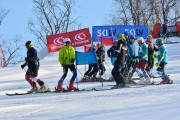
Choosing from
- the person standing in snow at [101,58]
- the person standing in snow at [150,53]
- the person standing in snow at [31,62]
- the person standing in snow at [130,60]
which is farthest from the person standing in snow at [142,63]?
the person standing in snow at [31,62]

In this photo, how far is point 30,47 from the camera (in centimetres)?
1446

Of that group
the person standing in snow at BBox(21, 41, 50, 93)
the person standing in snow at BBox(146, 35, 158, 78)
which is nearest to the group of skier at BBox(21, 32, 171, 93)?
the person standing in snow at BBox(21, 41, 50, 93)

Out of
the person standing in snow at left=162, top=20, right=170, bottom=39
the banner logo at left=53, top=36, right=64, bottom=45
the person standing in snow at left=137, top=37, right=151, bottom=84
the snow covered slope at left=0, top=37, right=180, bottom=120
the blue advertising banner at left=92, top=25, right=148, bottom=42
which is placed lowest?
the snow covered slope at left=0, top=37, right=180, bottom=120

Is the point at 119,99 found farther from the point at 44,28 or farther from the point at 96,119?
the point at 44,28

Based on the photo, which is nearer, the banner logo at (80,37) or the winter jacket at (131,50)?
the winter jacket at (131,50)

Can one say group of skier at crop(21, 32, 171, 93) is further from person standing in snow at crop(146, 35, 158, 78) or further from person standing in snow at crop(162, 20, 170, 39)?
person standing in snow at crop(162, 20, 170, 39)

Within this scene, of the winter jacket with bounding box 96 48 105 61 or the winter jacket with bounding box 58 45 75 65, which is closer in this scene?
the winter jacket with bounding box 58 45 75 65

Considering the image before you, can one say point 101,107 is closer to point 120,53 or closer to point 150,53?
point 120,53

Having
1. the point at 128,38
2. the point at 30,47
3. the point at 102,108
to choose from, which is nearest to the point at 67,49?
the point at 30,47

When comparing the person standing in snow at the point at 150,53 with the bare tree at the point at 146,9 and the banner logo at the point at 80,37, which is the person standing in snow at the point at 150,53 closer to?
the banner logo at the point at 80,37

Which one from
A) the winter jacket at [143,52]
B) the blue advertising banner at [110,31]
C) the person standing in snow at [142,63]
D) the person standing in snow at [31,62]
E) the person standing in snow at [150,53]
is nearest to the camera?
the person standing in snow at [31,62]

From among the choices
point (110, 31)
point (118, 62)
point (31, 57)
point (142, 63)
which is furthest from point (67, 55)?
point (110, 31)

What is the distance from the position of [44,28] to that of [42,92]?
1915 inches

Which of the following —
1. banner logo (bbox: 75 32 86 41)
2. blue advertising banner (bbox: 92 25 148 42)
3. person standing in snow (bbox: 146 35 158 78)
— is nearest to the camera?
person standing in snow (bbox: 146 35 158 78)
